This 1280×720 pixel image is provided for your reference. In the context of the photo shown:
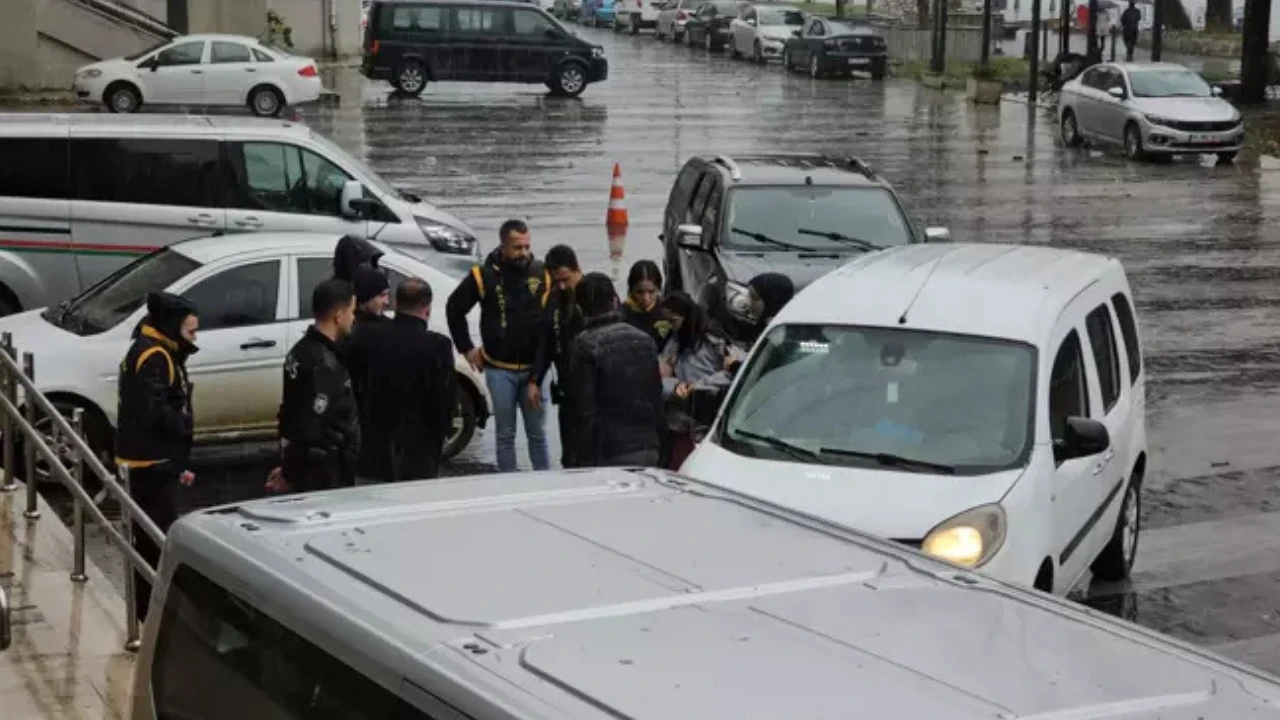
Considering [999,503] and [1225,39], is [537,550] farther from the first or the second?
[1225,39]

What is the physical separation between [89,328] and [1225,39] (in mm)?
43459

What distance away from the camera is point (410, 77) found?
4262cm

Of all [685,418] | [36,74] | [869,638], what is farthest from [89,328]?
[36,74]

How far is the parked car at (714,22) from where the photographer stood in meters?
61.5

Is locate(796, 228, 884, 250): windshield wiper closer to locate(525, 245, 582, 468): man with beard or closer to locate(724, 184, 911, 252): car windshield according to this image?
locate(724, 184, 911, 252): car windshield

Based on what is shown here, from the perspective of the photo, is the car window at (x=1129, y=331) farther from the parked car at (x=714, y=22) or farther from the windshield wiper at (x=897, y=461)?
the parked car at (x=714, y=22)

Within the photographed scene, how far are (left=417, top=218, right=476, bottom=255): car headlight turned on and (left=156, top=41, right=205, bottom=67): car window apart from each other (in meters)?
20.0

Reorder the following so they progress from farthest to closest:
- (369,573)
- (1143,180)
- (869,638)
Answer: (1143,180), (369,573), (869,638)

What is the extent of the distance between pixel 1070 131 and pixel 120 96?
53.5ft

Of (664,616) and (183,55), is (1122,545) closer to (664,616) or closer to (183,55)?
(664,616)

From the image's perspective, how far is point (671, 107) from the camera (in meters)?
41.8

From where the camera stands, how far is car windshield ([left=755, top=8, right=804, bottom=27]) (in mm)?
57000

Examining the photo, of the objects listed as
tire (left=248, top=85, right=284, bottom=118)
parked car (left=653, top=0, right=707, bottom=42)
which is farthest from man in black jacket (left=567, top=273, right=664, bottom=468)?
parked car (left=653, top=0, right=707, bottom=42)

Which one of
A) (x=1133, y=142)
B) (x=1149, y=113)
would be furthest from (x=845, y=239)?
(x=1133, y=142)
